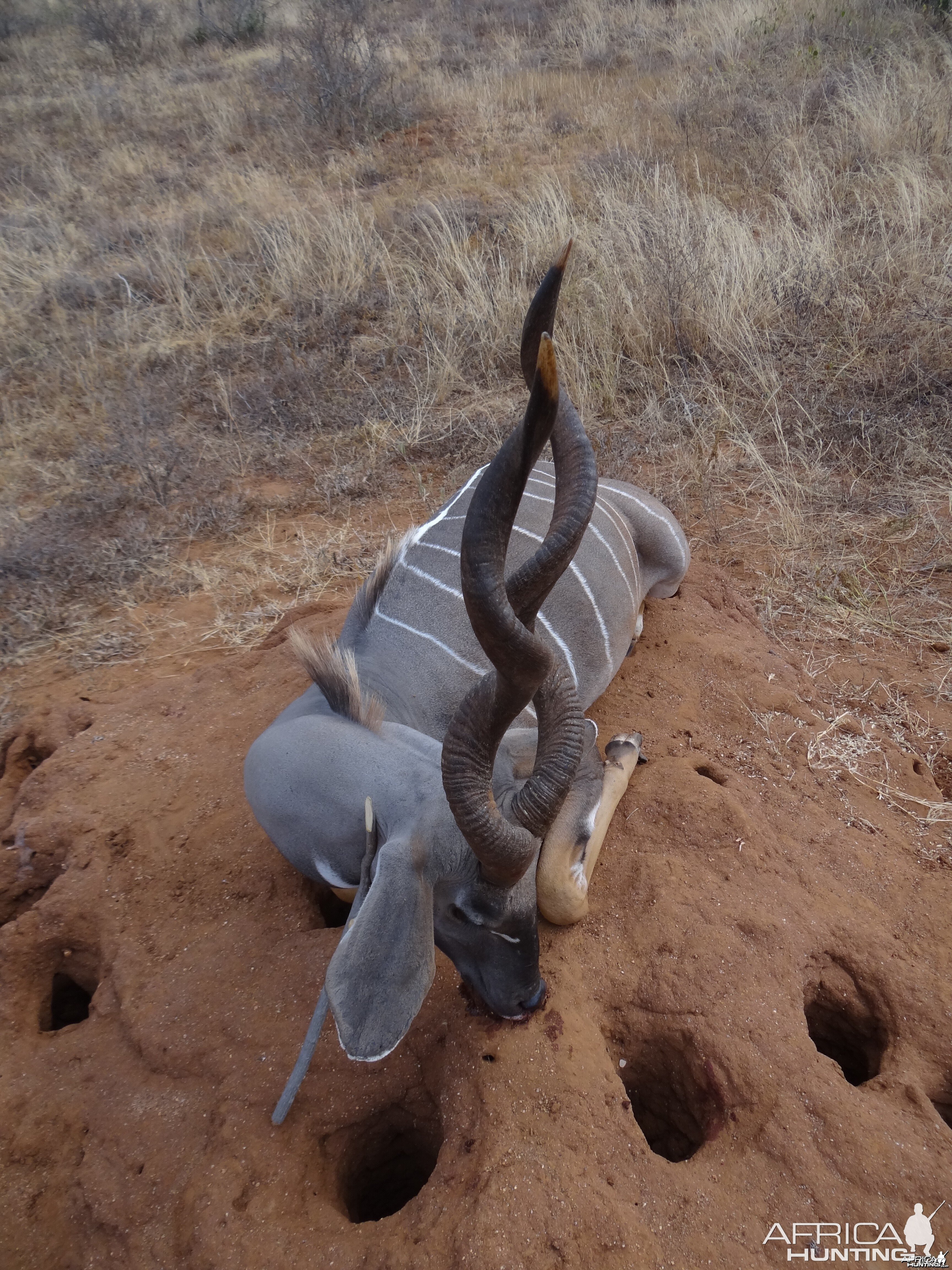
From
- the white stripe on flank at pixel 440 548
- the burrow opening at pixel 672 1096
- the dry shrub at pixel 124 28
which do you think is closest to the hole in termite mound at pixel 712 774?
the burrow opening at pixel 672 1096

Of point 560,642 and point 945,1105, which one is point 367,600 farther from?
point 945,1105

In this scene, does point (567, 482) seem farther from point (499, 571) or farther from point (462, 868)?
point (462, 868)

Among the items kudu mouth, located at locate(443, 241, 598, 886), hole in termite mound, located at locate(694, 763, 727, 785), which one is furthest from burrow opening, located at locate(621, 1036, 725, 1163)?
hole in termite mound, located at locate(694, 763, 727, 785)

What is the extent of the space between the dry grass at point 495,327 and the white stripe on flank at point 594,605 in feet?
3.35

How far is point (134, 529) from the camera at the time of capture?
470 centimetres

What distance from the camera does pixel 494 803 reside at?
1.79 meters

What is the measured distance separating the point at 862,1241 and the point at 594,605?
219 cm

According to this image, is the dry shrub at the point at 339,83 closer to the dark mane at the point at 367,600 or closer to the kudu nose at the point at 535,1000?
the dark mane at the point at 367,600

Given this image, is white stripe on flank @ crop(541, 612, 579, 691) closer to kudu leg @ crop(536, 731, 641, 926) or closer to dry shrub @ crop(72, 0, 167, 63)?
kudu leg @ crop(536, 731, 641, 926)

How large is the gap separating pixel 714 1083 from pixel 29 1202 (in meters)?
1.80

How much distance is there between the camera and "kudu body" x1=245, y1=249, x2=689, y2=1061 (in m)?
1.56

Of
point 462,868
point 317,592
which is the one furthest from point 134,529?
point 462,868

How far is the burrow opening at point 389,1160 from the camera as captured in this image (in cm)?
205

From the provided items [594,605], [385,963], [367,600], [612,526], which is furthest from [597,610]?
[385,963]
